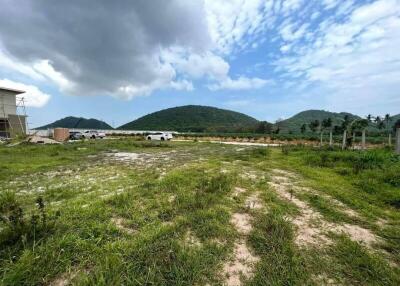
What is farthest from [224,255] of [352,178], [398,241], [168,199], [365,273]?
[352,178]

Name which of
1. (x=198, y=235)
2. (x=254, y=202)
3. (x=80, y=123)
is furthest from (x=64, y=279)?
(x=80, y=123)

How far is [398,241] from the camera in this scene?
10.1ft

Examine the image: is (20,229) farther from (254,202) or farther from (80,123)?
(80,123)

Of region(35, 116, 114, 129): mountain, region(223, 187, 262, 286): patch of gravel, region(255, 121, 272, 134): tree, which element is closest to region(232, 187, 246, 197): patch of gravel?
region(223, 187, 262, 286): patch of gravel

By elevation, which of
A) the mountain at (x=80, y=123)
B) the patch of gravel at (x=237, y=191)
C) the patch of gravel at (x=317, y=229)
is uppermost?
the mountain at (x=80, y=123)

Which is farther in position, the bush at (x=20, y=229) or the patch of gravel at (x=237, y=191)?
the patch of gravel at (x=237, y=191)

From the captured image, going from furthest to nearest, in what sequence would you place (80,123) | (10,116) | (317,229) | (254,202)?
(80,123) → (10,116) → (254,202) → (317,229)

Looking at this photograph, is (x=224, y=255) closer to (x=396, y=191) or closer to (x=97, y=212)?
(x=97, y=212)

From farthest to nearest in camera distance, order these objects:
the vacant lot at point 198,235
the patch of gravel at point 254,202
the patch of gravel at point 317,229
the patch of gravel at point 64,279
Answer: the patch of gravel at point 254,202
the patch of gravel at point 317,229
the vacant lot at point 198,235
the patch of gravel at point 64,279

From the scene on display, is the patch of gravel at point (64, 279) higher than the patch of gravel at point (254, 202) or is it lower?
higher

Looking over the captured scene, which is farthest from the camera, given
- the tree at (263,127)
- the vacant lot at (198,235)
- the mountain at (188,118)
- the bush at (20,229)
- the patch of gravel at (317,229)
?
the mountain at (188,118)

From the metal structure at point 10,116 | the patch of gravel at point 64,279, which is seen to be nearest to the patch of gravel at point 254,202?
the patch of gravel at point 64,279

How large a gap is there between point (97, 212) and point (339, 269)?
3.37m

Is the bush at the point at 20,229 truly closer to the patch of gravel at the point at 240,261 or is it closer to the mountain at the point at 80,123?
the patch of gravel at the point at 240,261
